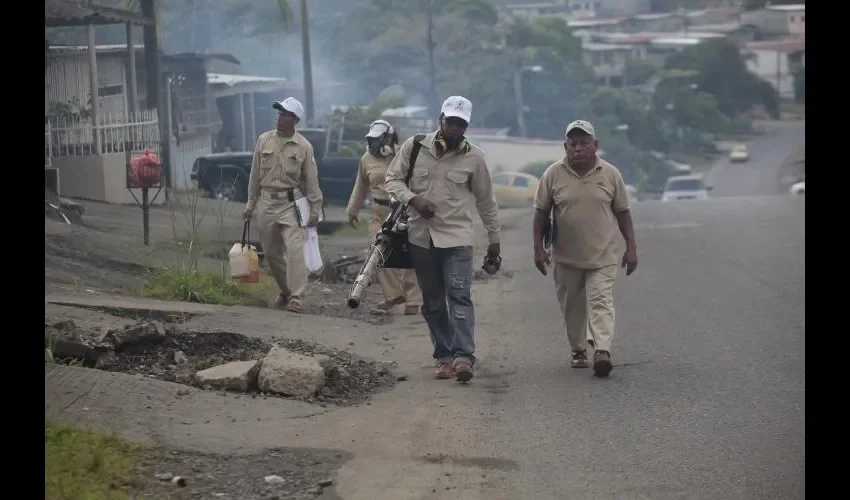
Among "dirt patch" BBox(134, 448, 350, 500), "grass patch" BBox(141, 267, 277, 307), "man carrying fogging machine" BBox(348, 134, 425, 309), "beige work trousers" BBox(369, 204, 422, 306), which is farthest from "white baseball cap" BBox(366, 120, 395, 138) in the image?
"dirt patch" BBox(134, 448, 350, 500)

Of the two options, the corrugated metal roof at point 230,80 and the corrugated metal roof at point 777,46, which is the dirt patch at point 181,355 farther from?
the corrugated metal roof at point 777,46

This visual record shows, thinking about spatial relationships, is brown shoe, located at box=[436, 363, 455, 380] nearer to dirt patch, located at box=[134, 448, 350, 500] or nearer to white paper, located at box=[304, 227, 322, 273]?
dirt patch, located at box=[134, 448, 350, 500]

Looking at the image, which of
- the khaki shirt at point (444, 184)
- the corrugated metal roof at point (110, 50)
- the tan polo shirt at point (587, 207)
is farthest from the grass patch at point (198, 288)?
the corrugated metal roof at point (110, 50)

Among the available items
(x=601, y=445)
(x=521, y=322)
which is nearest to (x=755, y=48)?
(x=521, y=322)

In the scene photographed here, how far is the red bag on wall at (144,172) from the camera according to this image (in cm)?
1606

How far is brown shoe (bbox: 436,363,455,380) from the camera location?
9617 millimetres

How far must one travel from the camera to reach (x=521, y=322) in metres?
12.7

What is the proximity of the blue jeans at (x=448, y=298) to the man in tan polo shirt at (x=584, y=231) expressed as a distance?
66 cm

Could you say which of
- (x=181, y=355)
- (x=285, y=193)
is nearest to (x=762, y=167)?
A: (x=285, y=193)

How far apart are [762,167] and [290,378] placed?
190ft

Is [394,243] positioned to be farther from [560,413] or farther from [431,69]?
[431,69]
